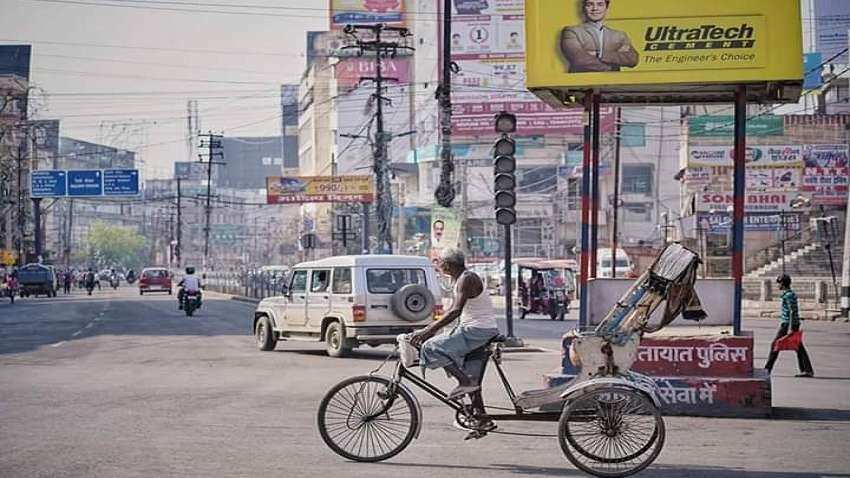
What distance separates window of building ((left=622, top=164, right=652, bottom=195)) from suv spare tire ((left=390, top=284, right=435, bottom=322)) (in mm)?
84268

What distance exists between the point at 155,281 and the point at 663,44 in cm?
6700

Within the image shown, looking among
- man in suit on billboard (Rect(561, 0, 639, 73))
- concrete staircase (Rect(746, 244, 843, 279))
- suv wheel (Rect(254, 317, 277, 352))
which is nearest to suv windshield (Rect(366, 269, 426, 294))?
A: suv wheel (Rect(254, 317, 277, 352))

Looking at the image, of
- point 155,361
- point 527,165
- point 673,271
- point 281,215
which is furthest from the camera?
point 281,215

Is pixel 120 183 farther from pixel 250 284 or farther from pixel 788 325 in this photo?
pixel 788 325

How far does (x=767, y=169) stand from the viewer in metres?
61.6

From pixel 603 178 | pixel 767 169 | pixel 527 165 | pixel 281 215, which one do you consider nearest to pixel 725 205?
pixel 767 169

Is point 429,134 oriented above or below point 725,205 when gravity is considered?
above

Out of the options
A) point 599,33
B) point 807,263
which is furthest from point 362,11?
point 599,33

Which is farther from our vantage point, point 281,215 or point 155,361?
point 281,215

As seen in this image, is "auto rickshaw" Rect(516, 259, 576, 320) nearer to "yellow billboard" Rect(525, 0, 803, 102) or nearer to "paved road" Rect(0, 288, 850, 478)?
"paved road" Rect(0, 288, 850, 478)

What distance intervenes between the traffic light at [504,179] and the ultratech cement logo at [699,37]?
7881mm

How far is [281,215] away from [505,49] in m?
88.5

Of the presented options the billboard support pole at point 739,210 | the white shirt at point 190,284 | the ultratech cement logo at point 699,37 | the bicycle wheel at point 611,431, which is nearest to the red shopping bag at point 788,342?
the billboard support pole at point 739,210

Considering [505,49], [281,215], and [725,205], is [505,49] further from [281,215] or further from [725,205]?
[281,215]
